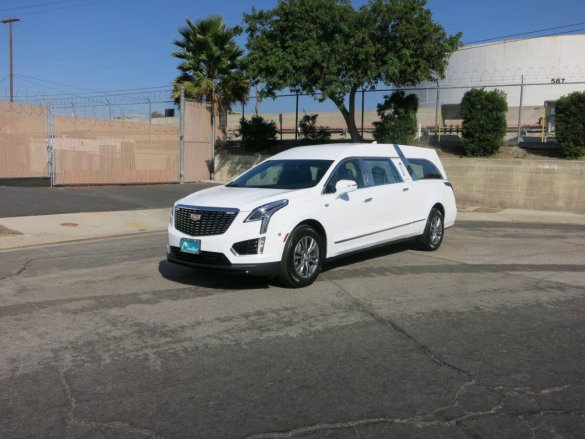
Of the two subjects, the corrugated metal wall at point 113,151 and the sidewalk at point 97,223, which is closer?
the sidewalk at point 97,223

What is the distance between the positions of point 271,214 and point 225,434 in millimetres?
3636

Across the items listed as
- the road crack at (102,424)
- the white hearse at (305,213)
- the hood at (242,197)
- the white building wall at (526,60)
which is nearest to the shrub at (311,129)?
the white hearse at (305,213)

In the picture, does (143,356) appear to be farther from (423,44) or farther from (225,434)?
(423,44)

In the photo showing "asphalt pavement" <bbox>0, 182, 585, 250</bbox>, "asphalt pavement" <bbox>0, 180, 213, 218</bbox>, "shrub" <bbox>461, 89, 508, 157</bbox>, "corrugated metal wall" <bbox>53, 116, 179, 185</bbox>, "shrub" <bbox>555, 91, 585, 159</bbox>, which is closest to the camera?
"asphalt pavement" <bbox>0, 182, 585, 250</bbox>

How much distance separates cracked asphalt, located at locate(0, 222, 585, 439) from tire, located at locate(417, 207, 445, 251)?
50.2 inches

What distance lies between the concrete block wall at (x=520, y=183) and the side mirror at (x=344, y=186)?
12792 millimetres

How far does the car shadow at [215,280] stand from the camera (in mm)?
7520

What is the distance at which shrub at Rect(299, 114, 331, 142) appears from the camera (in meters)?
25.0

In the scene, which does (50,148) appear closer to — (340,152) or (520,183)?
(340,152)

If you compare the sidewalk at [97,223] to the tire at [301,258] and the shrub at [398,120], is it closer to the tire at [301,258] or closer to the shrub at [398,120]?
the shrub at [398,120]

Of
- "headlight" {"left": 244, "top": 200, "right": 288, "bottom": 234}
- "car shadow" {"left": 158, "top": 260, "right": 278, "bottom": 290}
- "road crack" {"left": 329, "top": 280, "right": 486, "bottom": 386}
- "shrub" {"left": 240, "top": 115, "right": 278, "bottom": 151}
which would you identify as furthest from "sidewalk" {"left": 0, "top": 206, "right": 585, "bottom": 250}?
"shrub" {"left": 240, "top": 115, "right": 278, "bottom": 151}

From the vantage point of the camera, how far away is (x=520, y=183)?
747 inches

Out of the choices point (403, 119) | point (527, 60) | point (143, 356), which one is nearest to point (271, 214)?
point (143, 356)

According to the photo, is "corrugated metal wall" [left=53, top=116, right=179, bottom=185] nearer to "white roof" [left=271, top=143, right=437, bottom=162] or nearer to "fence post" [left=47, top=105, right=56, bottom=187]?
"fence post" [left=47, top=105, right=56, bottom=187]
